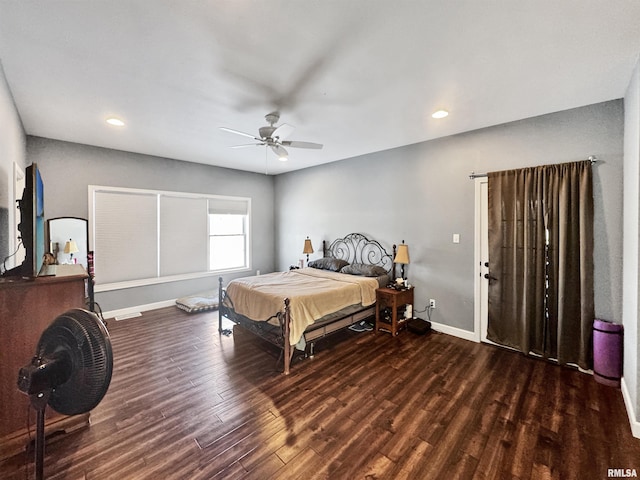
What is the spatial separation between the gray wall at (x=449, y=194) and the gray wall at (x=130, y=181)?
1.23 m

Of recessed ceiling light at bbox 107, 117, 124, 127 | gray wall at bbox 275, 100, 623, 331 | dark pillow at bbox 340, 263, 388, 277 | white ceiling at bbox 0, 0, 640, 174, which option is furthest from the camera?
dark pillow at bbox 340, 263, 388, 277

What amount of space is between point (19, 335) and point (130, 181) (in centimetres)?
349

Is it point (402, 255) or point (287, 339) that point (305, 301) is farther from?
point (402, 255)

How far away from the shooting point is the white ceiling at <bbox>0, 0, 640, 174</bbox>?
162cm

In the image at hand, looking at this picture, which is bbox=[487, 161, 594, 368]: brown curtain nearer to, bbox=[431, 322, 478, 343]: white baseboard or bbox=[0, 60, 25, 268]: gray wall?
bbox=[431, 322, 478, 343]: white baseboard

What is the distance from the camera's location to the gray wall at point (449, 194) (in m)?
2.74

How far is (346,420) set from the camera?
7.09 ft

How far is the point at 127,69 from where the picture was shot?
2211 mm

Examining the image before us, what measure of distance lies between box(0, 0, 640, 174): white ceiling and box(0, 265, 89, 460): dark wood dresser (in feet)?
5.50

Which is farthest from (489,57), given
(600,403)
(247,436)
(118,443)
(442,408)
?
(118,443)

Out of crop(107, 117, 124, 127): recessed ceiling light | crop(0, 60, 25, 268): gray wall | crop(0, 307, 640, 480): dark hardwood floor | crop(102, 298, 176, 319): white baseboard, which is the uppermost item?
crop(107, 117, 124, 127): recessed ceiling light

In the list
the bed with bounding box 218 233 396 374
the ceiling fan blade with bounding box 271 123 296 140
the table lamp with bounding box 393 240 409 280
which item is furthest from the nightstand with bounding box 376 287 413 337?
the ceiling fan blade with bounding box 271 123 296 140

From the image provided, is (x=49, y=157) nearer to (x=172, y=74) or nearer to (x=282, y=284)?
(x=172, y=74)

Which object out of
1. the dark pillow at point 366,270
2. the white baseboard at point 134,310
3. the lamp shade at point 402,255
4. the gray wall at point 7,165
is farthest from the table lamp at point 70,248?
the lamp shade at point 402,255
